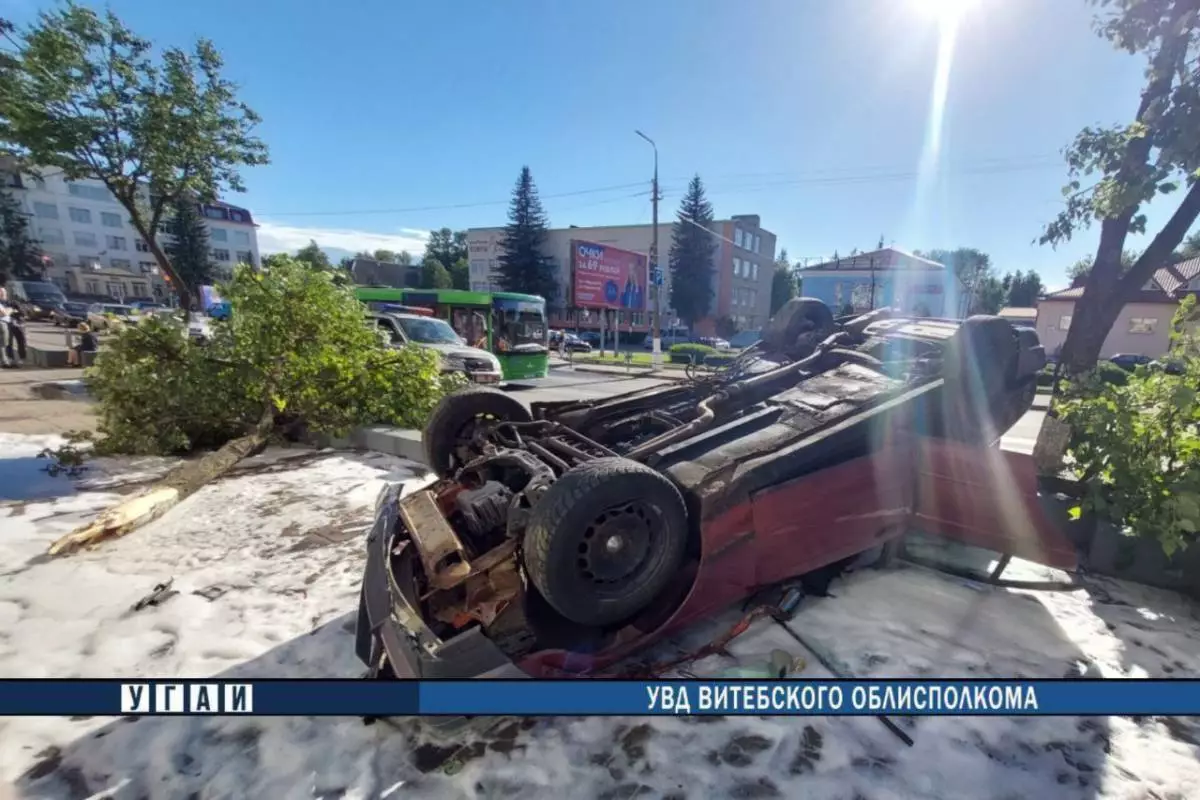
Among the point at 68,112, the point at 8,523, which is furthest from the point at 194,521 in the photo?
the point at 68,112

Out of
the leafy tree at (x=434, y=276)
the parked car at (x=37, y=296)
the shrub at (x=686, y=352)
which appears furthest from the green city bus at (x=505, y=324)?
the leafy tree at (x=434, y=276)

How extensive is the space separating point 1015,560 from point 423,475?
17.1 ft

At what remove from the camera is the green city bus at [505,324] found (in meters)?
15.0

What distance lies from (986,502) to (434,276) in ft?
193

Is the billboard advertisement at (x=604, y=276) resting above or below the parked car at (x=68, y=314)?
above

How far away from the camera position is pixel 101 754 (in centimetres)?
216

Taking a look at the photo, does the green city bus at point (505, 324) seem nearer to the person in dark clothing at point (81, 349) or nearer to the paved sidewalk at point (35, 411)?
the person in dark clothing at point (81, 349)

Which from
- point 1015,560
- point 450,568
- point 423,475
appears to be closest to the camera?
point 450,568

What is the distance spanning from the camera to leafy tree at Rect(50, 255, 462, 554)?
238 inches

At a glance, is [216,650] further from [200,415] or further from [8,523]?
[200,415]

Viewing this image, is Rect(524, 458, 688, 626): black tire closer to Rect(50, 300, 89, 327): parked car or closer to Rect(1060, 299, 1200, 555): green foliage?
Rect(1060, 299, 1200, 555): green foliage

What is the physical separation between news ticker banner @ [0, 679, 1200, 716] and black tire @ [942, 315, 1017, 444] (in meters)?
1.61

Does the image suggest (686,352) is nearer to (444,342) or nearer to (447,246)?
(444,342)

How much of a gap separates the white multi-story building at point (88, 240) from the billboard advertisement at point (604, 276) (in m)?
44.5
